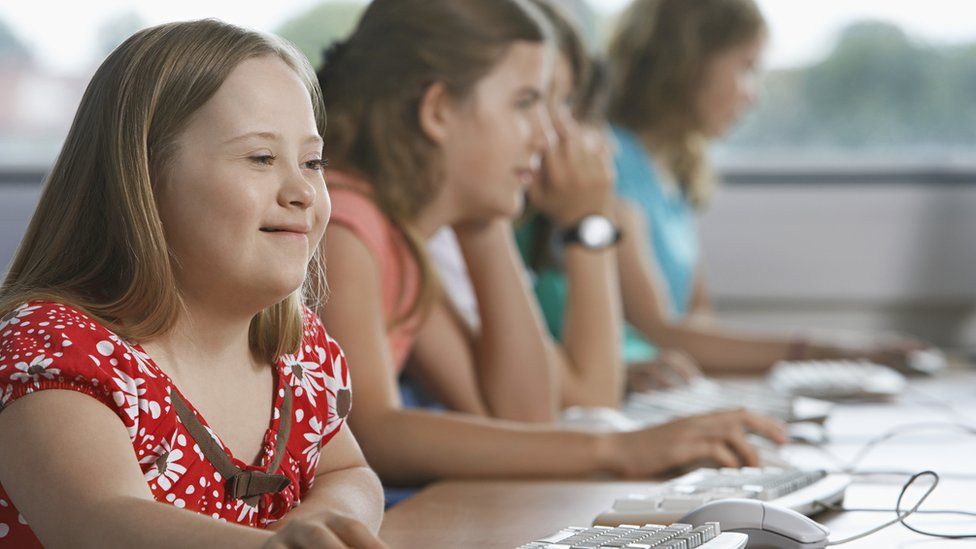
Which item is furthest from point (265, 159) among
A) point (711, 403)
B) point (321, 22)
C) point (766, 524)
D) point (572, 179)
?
point (321, 22)

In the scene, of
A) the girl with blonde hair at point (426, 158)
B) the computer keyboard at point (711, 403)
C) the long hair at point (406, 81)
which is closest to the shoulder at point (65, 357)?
the girl with blonde hair at point (426, 158)

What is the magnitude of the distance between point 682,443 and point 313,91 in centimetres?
52

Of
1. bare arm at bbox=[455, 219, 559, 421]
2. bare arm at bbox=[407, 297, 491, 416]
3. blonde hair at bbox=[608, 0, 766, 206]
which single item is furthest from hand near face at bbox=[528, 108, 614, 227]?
blonde hair at bbox=[608, 0, 766, 206]

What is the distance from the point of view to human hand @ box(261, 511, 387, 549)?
56 cm

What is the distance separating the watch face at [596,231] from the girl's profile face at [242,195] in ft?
3.32

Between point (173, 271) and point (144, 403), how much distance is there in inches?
3.8

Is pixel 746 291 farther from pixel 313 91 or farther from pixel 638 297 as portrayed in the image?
pixel 313 91

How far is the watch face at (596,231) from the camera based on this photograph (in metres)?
1.77

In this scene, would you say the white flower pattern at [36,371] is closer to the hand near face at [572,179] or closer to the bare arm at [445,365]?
the bare arm at [445,365]

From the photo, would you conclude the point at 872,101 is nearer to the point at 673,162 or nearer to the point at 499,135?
the point at 673,162

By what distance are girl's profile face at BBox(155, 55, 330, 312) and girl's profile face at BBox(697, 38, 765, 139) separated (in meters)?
1.73

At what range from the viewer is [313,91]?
0.85 metres

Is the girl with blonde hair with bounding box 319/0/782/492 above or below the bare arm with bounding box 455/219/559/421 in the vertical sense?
above

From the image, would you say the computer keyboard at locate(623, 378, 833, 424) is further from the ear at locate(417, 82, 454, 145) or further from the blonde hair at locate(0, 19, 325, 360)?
the blonde hair at locate(0, 19, 325, 360)
